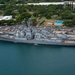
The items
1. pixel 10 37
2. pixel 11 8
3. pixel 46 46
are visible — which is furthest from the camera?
pixel 11 8

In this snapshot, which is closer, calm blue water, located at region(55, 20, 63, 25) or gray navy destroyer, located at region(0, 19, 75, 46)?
gray navy destroyer, located at region(0, 19, 75, 46)

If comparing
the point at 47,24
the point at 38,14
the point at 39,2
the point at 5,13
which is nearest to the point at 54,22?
the point at 47,24

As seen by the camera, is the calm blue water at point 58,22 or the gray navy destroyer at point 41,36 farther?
the calm blue water at point 58,22

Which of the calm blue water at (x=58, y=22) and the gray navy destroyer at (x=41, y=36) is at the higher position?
the calm blue water at (x=58, y=22)

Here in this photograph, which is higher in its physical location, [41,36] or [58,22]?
[58,22]

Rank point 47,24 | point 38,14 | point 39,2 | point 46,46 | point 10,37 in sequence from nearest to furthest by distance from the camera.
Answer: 1. point 46,46
2. point 10,37
3. point 47,24
4. point 38,14
5. point 39,2

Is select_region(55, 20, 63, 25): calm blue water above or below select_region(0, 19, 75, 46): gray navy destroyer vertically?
above

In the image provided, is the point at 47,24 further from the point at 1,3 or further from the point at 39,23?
the point at 1,3

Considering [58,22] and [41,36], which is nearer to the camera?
[41,36]
